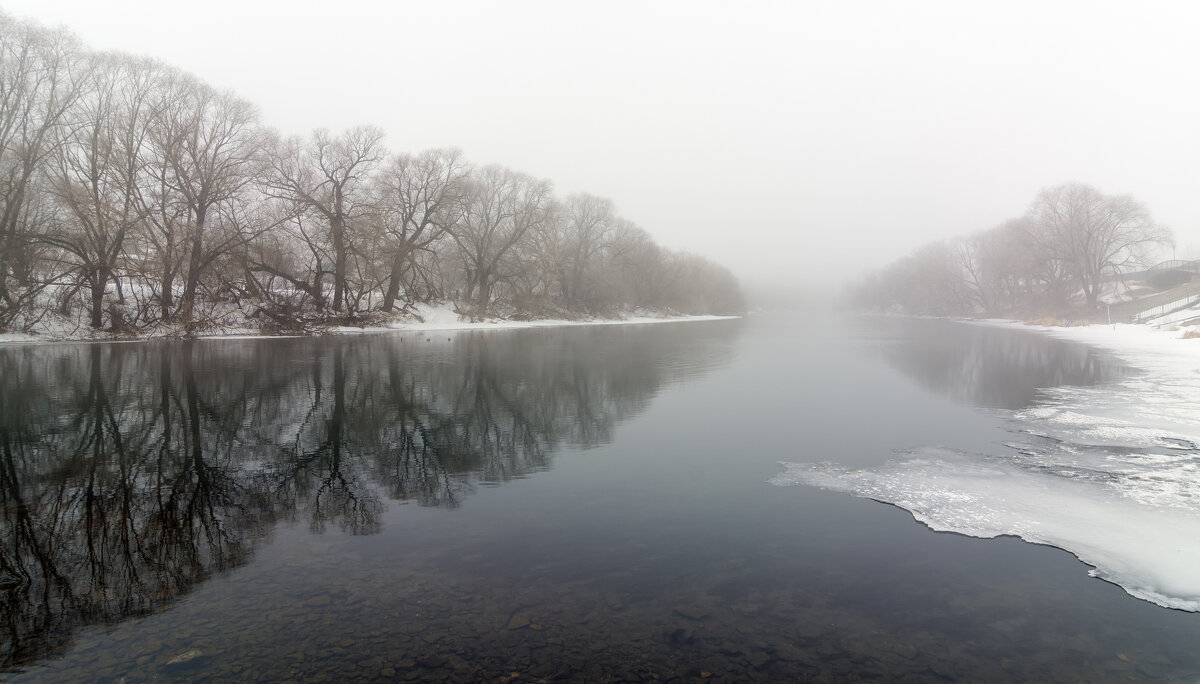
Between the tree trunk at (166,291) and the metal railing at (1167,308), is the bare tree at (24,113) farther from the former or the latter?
the metal railing at (1167,308)

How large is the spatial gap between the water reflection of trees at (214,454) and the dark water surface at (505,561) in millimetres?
47

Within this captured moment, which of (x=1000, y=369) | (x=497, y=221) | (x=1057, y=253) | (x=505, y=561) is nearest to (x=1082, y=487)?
(x=505, y=561)

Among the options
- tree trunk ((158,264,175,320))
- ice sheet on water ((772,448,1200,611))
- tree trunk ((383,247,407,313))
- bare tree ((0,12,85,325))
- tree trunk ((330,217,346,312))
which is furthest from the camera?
tree trunk ((383,247,407,313))

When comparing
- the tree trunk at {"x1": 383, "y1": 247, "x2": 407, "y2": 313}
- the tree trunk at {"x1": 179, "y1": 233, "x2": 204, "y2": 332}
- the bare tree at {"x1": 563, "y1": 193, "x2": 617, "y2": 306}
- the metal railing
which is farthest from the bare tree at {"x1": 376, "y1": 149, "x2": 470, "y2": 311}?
the metal railing

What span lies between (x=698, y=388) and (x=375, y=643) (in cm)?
1309

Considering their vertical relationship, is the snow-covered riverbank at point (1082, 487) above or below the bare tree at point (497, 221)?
below

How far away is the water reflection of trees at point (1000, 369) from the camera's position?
1591 centimetres

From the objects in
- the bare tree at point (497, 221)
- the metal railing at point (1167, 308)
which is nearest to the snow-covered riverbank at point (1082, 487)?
the bare tree at point (497, 221)

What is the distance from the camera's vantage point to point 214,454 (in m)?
8.80

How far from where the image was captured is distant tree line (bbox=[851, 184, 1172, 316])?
62.4m

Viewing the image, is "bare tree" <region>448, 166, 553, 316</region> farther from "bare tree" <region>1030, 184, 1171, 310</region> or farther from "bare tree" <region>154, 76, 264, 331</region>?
"bare tree" <region>1030, 184, 1171, 310</region>

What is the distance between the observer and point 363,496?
724 centimetres

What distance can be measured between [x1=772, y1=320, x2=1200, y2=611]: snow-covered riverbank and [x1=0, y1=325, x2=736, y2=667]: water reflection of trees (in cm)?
490

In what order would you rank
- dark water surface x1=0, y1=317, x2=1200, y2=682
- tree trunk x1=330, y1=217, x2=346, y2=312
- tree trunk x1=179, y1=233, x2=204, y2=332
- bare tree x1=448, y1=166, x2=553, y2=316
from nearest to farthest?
1. dark water surface x1=0, y1=317, x2=1200, y2=682
2. tree trunk x1=179, y1=233, x2=204, y2=332
3. tree trunk x1=330, y1=217, x2=346, y2=312
4. bare tree x1=448, y1=166, x2=553, y2=316
